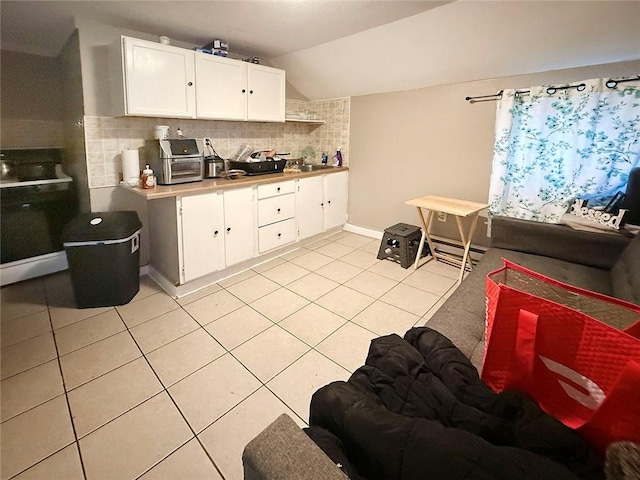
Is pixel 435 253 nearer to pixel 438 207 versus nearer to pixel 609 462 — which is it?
pixel 438 207

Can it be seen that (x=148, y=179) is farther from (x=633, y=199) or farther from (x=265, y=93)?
(x=633, y=199)

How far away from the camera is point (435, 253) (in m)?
3.48

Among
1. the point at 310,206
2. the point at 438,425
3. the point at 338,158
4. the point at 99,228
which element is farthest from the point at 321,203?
the point at 438,425

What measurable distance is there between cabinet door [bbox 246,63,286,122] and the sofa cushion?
129 inches

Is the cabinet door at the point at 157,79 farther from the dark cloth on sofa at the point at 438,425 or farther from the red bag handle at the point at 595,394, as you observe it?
the red bag handle at the point at 595,394

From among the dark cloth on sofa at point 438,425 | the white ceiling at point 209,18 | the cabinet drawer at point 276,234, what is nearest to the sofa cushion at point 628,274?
the dark cloth on sofa at point 438,425

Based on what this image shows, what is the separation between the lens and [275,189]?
10.9 ft

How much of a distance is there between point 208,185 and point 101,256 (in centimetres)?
98

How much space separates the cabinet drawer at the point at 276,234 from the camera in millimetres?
3297

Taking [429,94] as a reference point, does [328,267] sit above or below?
below

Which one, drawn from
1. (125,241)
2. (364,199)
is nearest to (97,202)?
(125,241)

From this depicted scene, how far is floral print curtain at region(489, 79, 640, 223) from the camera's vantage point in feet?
7.71

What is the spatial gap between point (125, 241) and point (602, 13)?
145 inches

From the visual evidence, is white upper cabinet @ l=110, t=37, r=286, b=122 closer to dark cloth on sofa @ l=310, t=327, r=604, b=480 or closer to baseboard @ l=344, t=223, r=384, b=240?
baseboard @ l=344, t=223, r=384, b=240
